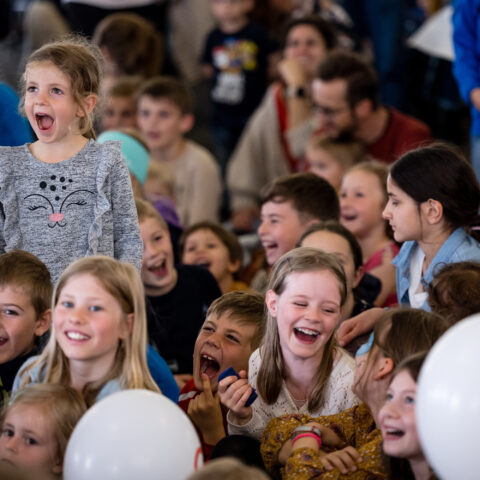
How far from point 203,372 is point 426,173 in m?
0.91

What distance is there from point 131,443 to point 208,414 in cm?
65

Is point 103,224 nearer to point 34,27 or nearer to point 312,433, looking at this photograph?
point 312,433


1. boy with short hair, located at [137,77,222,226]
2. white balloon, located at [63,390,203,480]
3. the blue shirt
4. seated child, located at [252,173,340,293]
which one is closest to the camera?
white balloon, located at [63,390,203,480]

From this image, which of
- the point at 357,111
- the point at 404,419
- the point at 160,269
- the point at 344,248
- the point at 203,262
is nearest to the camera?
the point at 404,419

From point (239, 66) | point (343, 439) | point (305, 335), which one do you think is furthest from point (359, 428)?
point (239, 66)

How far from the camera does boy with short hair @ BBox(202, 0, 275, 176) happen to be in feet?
17.3

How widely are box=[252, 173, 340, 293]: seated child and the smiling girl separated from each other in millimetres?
943

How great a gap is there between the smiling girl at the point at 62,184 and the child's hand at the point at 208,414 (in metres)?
0.42

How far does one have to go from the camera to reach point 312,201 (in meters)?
3.43

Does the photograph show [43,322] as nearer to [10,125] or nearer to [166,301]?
[166,301]

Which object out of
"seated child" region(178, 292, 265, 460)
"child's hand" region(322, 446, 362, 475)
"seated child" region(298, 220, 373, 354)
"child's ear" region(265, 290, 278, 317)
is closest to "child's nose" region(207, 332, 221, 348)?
"seated child" region(178, 292, 265, 460)

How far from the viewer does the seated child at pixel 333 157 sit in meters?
4.13

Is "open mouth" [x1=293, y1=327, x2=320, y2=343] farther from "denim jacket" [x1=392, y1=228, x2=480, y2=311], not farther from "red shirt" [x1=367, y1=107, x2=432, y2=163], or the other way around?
"red shirt" [x1=367, y1=107, x2=432, y2=163]

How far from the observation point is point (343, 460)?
7.20 feet
